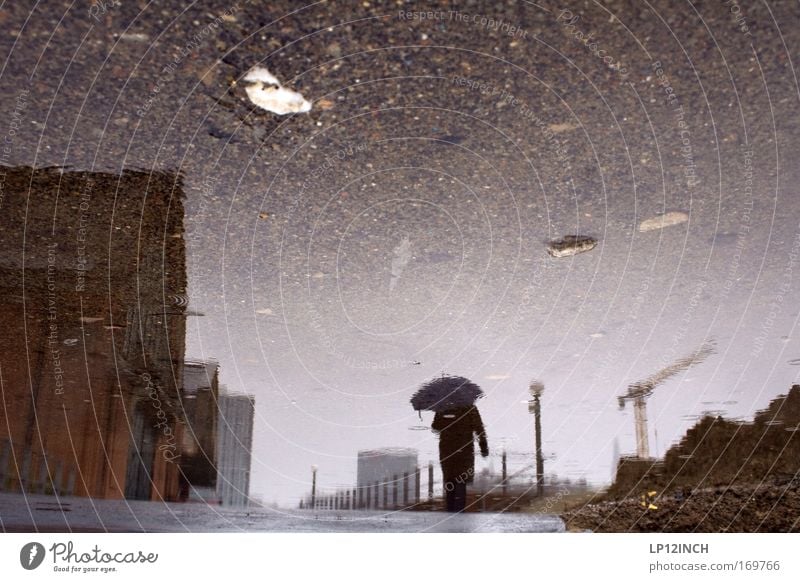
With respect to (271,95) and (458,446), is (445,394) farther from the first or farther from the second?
(271,95)

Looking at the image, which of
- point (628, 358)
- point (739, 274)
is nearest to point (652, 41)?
point (739, 274)

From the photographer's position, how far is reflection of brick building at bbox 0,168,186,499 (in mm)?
1661

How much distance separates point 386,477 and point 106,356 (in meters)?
1.23

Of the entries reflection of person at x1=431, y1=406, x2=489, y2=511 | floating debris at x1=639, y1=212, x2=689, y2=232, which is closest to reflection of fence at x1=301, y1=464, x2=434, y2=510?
reflection of person at x1=431, y1=406, x2=489, y2=511

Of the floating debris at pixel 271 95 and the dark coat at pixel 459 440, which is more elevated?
the floating debris at pixel 271 95

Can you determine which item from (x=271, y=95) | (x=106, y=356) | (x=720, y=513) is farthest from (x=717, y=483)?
(x=106, y=356)

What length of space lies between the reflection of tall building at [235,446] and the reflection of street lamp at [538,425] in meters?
1.19

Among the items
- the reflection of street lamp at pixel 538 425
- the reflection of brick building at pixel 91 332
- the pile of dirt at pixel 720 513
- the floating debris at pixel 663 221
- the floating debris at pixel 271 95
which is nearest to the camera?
the floating debris at pixel 271 95

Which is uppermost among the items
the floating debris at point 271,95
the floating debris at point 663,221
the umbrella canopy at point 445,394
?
the floating debris at point 271,95

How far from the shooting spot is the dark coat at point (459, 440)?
8.64 ft

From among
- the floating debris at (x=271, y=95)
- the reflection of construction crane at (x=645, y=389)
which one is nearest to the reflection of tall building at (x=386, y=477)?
the reflection of construction crane at (x=645, y=389)

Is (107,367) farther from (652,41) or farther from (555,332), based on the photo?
(652,41)

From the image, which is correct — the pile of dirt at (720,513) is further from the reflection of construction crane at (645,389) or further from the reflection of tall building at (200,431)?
the reflection of tall building at (200,431)

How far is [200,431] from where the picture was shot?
8.07ft
